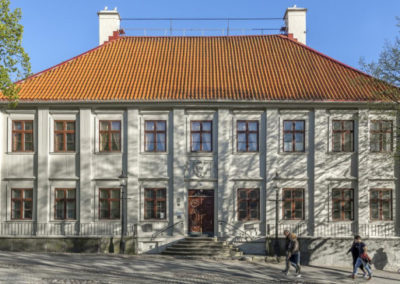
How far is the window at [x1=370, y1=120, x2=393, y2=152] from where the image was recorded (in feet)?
79.9

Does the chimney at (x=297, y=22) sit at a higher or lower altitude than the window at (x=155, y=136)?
higher

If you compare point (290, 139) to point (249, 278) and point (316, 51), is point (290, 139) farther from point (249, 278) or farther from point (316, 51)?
point (249, 278)

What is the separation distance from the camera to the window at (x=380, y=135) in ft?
79.9

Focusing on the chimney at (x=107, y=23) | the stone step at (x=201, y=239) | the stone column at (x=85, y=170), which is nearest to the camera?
the stone step at (x=201, y=239)

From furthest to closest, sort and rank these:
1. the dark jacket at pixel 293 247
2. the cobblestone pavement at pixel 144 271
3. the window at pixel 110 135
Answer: the window at pixel 110 135 → the dark jacket at pixel 293 247 → the cobblestone pavement at pixel 144 271

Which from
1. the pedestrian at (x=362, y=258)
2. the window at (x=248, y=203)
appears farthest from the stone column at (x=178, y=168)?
the pedestrian at (x=362, y=258)

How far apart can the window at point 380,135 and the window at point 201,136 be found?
25.4ft

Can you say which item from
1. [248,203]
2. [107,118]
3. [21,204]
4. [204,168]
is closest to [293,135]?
[248,203]

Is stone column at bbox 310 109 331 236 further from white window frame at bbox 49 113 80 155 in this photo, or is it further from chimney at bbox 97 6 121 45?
chimney at bbox 97 6 121 45

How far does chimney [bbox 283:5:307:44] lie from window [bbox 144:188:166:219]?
12.4 metres

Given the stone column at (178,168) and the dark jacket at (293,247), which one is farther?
the stone column at (178,168)

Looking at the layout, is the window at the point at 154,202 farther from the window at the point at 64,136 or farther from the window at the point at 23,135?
the window at the point at 23,135

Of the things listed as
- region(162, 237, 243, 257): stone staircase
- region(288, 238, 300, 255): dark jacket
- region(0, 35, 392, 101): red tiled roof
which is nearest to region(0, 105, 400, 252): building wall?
region(0, 35, 392, 101): red tiled roof

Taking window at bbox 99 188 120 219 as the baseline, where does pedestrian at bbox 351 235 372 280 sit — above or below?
below
